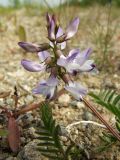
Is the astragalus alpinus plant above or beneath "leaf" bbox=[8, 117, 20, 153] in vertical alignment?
above

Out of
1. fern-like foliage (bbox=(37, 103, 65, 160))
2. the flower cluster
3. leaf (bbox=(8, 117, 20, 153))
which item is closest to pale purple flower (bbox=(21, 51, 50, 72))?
the flower cluster

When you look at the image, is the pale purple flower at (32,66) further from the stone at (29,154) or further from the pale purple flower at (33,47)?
the stone at (29,154)

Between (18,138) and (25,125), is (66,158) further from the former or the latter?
(25,125)

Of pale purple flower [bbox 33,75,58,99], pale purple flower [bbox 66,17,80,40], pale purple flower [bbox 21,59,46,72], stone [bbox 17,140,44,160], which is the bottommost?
stone [bbox 17,140,44,160]

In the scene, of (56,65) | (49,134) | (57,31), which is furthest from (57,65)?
(49,134)

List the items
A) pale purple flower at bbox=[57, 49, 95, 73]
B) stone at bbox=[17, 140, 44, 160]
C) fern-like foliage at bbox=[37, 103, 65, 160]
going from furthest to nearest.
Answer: stone at bbox=[17, 140, 44, 160] < fern-like foliage at bbox=[37, 103, 65, 160] < pale purple flower at bbox=[57, 49, 95, 73]

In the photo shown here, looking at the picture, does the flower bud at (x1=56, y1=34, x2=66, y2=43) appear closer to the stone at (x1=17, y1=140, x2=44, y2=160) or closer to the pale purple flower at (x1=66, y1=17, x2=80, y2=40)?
the pale purple flower at (x1=66, y1=17, x2=80, y2=40)
